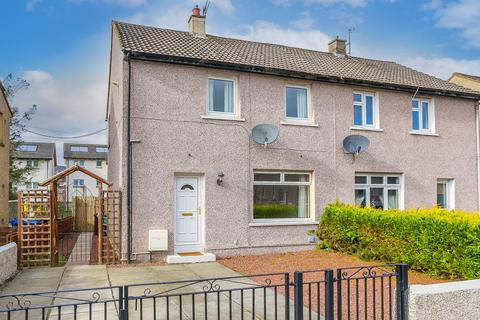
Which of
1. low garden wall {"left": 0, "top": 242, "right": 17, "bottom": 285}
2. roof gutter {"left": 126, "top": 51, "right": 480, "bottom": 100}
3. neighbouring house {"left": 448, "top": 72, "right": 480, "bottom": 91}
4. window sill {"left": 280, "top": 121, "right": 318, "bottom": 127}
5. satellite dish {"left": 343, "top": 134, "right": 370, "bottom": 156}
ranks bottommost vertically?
low garden wall {"left": 0, "top": 242, "right": 17, "bottom": 285}

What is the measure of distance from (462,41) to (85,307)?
60.0 ft

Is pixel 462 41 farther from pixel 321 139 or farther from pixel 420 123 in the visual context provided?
Result: pixel 321 139

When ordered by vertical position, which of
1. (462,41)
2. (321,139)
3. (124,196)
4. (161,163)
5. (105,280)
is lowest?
(105,280)

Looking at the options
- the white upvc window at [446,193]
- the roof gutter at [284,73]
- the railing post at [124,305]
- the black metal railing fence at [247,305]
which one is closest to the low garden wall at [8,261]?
the black metal railing fence at [247,305]

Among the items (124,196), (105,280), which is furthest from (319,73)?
(105,280)

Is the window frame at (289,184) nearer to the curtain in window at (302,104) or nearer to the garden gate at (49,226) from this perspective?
the curtain in window at (302,104)

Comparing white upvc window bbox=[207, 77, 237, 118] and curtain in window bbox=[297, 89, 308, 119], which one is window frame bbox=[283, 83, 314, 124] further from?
white upvc window bbox=[207, 77, 237, 118]

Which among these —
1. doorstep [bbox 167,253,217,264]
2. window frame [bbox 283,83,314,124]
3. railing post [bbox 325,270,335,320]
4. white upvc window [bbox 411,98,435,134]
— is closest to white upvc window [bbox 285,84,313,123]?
window frame [bbox 283,83,314,124]

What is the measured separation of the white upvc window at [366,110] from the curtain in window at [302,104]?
1864mm

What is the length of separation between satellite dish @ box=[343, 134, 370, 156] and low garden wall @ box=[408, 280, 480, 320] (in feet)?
27.8

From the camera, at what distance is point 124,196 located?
10.9 m

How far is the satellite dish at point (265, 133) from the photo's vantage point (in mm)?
12133


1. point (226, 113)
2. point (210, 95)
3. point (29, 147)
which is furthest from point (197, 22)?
point (29, 147)

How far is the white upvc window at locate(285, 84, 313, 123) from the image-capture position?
1323cm
